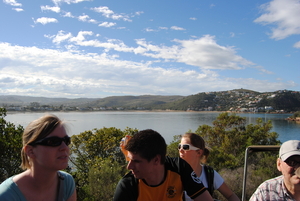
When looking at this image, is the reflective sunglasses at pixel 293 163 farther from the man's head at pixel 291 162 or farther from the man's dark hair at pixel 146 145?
the man's dark hair at pixel 146 145

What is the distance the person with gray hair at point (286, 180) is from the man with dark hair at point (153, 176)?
56cm

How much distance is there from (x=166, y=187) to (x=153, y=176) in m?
0.13

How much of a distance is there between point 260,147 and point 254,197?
60 centimetres

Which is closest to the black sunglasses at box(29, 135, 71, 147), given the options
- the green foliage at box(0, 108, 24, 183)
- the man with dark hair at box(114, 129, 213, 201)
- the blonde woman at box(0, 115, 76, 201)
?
the blonde woman at box(0, 115, 76, 201)

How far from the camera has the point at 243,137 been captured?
12.3m

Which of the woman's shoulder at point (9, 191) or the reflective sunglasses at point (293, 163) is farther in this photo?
the reflective sunglasses at point (293, 163)

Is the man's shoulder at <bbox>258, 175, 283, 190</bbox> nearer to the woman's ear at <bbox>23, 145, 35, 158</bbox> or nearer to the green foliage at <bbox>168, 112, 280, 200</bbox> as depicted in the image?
the woman's ear at <bbox>23, 145, 35, 158</bbox>

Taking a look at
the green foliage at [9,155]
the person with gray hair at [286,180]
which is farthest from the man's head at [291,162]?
the green foliage at [9,155]

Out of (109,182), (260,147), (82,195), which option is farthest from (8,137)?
(260,147)

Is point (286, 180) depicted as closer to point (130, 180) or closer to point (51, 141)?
point (130, 180)

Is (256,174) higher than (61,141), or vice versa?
(61,141)

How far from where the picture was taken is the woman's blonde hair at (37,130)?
1.51 metres

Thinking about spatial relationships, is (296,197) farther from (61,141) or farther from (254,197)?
(61,141)

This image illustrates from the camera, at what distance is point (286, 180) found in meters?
1.73
